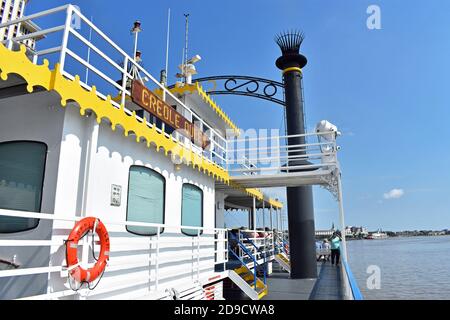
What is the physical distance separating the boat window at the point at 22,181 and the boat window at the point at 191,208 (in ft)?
11.3

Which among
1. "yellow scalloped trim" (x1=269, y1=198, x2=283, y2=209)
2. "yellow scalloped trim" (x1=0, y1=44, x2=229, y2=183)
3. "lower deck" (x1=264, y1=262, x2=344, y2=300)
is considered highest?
"yellow scalloped trim" (x1=0, y1=44, x2=229, y2=183)

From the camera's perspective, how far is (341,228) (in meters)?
7.98

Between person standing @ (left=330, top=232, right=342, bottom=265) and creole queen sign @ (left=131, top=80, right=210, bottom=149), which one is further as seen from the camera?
person standing @ (left=330, top=232, right=342, bottom=265)

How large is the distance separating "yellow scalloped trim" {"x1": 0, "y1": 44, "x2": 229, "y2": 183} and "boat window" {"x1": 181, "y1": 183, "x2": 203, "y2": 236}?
116 cm

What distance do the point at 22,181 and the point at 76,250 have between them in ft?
4.81

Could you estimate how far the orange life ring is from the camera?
138 inches

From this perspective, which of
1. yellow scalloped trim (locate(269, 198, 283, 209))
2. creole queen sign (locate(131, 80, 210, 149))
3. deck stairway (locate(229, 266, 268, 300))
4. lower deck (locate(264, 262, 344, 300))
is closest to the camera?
creole queen sign (locate(131, 80, 210, 149))

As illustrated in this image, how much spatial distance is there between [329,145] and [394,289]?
36.4 ft

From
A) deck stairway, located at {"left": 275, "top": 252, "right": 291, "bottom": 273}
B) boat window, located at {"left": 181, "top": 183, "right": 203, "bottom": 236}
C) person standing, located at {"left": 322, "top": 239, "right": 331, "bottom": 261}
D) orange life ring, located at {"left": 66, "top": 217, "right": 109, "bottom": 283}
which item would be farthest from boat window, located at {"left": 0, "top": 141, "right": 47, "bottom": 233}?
person standing, located at {"left": 322, "top": 239, "right": 331, "bottom": 261}

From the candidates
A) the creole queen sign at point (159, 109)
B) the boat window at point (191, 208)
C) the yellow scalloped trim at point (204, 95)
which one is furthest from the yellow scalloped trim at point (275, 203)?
the creole queen sign at point (159, 109)

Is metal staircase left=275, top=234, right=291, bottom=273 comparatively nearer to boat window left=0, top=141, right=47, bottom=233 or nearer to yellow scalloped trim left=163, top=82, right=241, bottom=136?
yellow scalloped trim left=163, top=82, right=241, bottom=136

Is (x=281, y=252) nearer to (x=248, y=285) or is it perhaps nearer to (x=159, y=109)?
(x=248, y=285)

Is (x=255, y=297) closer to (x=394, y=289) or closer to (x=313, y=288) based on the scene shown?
(x=313, y=288)

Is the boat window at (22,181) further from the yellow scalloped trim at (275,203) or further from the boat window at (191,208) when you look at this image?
the yellow scalloped trim at (275,203)
